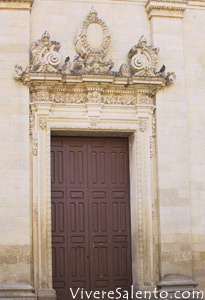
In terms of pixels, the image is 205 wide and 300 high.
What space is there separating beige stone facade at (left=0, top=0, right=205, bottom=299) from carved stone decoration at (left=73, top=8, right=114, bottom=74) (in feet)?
0.08

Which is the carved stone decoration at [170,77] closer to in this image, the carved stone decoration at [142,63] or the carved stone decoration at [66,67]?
the carved stone decoration at [142,63]

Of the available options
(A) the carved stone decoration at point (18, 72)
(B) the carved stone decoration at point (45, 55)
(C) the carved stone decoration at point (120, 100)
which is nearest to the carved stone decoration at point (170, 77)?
(C) the carved stone decoration at point (120, 100)

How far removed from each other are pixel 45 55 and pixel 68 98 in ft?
3.48

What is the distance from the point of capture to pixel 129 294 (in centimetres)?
1485

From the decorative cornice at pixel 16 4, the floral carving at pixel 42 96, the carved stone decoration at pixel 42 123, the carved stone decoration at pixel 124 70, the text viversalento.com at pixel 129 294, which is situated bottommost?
the text viversalento.com at pixel 129 294

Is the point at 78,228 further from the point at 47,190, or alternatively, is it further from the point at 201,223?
the point at 201,223

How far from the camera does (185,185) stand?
1489 centimetres

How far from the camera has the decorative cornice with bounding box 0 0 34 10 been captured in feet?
47.8

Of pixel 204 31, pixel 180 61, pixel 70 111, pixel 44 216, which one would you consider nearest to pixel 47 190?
pixel 44 216

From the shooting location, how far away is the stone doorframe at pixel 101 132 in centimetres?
1411

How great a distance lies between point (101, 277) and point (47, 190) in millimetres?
2325

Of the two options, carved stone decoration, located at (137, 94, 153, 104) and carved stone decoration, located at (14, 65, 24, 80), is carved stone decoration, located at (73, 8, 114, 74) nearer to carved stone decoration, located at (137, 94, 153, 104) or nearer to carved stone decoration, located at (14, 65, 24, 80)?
carved stone decoration, located at (137, 94, 153, 104)

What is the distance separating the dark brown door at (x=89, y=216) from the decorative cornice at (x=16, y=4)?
2980 millimetres

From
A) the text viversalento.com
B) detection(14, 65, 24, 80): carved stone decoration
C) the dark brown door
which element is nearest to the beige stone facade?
detection(14, 65, 24, 80): carved stone decoration
